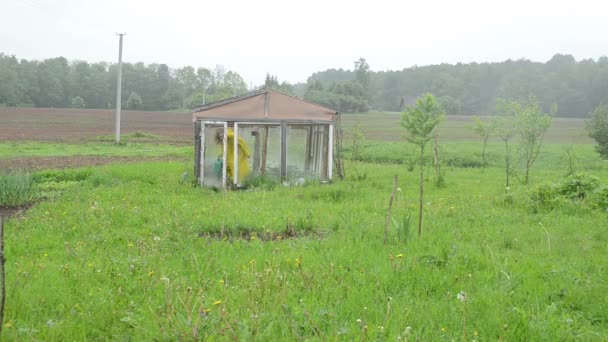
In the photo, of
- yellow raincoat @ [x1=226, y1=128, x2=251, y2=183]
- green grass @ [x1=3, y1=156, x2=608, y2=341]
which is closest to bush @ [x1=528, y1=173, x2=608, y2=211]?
green grass @ [x1=3, y1=156, x2=608, y2=341]

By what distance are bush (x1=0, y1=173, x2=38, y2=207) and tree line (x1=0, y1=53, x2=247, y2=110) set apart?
202 feet

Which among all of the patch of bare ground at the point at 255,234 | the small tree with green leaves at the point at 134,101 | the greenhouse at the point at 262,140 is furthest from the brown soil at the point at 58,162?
the small tree with green leaves at the point at 134,101

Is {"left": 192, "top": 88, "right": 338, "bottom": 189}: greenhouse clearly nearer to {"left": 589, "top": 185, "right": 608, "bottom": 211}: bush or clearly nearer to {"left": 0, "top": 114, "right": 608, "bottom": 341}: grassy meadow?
{"left": 0, "top": 114, "right": 608, "bottom": 341}: grassy meadow

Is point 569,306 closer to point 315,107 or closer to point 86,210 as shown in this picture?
point 86,210

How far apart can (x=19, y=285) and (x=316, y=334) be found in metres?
3.00

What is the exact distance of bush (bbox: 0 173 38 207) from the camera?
996cm

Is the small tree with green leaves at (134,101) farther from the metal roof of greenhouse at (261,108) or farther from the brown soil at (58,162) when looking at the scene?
the metal roof of greenhouse at (261,108)

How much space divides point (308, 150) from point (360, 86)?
60.5 m

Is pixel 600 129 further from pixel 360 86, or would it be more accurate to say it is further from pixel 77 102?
pixel 77 102

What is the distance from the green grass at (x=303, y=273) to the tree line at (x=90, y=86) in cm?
6446

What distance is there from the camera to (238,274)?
225 inches

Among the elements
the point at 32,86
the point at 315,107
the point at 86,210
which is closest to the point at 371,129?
the point at 315,107

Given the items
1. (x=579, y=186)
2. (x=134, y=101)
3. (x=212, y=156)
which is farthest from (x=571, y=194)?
(x=134, y=101)

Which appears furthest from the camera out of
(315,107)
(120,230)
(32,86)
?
(32,86)
